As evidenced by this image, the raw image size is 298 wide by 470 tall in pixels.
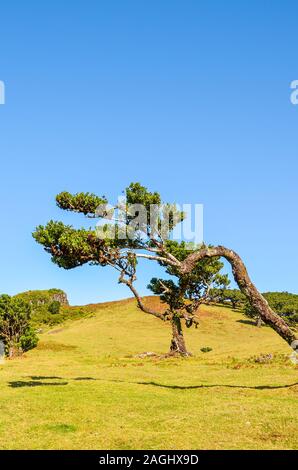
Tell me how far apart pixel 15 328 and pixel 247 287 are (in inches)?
2070

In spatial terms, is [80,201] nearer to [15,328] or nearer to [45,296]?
[15,328]

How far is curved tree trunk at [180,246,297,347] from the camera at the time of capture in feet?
72.3

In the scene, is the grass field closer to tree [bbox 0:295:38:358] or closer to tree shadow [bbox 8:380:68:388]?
tree shadow [bbox 8:380:68:388]

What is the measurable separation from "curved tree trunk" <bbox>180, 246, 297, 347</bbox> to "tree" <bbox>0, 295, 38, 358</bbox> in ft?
163

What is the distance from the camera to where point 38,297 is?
16388cm

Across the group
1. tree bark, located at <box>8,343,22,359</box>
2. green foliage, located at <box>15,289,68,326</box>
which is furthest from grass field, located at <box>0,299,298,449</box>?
green foliage, located at <box>15,289,68,326</box>

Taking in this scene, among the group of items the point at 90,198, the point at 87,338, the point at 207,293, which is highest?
the point at 90,198

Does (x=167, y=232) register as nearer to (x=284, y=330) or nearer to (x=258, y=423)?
(x=284, y=330)

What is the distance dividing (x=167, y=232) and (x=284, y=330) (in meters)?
14.2

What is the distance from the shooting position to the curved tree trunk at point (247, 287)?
72.3ft

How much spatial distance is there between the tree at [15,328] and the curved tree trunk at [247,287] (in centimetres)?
4972

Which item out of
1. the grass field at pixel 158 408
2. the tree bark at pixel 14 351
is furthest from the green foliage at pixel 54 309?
the grass field at pixel 158 408
